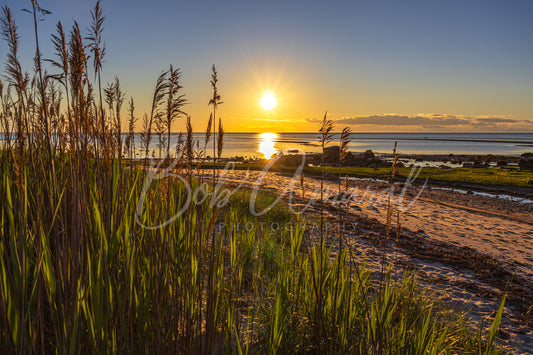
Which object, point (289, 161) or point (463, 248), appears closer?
point (463, 248)

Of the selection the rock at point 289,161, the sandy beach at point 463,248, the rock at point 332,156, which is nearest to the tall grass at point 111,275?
the sandy beach at point 463,248

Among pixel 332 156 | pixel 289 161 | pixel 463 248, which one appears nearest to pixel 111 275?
pixel 463 248

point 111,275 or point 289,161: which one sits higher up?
point 111,275

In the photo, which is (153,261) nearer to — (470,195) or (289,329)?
(289,329)

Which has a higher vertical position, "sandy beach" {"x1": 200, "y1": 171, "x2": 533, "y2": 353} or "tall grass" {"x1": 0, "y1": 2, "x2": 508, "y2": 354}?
"tall grass" {"x1": 0, "y1": 2, "x2": 508, "y2": 354}

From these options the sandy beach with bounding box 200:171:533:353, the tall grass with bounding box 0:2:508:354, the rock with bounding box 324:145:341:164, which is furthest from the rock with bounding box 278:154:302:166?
the tall grass with bounding box 0:2:508:354

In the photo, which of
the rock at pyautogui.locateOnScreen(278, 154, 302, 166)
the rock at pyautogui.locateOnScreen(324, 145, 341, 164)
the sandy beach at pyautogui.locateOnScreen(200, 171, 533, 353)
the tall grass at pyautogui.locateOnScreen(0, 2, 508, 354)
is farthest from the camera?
the rock at pyautogui.locateOnScreen(324, 145, 341, 164)

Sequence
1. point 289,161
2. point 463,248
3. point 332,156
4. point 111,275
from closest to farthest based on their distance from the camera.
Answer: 1. point 111,275
2. point 463,248
3. point 289,161
4. point 332,156

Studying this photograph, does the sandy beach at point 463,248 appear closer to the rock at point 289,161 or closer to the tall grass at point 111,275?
the tall grass at point 111,275

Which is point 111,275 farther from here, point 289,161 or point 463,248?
point 289,161

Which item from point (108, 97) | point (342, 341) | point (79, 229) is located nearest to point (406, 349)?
point (342, 341)

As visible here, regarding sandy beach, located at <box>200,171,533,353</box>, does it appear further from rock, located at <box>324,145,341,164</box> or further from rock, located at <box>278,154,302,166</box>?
rock, located at <box>324,145,341,164</box>

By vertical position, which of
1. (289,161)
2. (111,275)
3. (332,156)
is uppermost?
(111,275)

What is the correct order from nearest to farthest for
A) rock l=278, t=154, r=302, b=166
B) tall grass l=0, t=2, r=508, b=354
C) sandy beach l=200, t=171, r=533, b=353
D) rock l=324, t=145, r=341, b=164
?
tall grass l=0, t=2, r=508, b=354, sandy beach l=200, t=171, r=533, b=353, rock l=278, t=154, r=302, b=166, rock l=324, t=145, r=341, b=164
